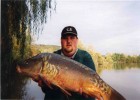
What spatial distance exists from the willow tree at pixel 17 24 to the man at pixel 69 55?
9.13ft

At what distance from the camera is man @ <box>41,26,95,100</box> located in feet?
7.85

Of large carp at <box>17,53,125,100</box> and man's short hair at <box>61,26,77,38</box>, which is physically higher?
man's short hair at <box>61,26,77,38</box>

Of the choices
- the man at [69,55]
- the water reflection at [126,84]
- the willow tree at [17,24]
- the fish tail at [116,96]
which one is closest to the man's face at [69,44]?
the man at [69,55]

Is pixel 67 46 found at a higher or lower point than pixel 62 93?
higher

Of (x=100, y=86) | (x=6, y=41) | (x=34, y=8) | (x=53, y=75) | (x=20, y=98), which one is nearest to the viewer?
(x=53, y=75)

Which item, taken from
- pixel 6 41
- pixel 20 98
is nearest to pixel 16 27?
pixel 6 41

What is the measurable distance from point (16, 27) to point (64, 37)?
10.9 feet

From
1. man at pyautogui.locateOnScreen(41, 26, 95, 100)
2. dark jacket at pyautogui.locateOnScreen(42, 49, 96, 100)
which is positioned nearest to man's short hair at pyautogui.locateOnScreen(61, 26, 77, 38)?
man at pyautogui.locateOnScreen(41, 26, 95, 100)

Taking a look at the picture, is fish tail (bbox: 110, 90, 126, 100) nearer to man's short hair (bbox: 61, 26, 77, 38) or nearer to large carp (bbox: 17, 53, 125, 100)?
large carp (bbox: 17, 53, 125, 100)

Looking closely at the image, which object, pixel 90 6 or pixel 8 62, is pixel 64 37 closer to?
pixel 8 62

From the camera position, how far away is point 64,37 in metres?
2.44

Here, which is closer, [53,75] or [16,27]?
[53,75]

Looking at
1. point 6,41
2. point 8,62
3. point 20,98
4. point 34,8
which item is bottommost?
point 20,98

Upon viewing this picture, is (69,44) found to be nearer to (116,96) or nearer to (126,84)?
(116,96)
